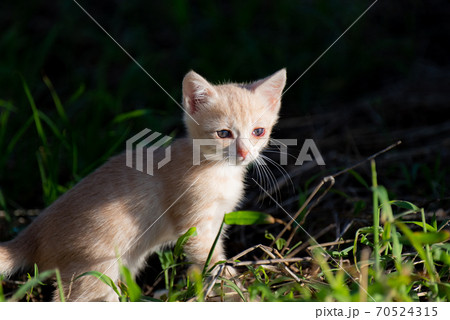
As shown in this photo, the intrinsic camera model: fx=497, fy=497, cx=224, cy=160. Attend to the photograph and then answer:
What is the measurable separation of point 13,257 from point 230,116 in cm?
119

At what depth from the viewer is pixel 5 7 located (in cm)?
513

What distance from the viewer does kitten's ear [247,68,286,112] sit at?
8.18 ft

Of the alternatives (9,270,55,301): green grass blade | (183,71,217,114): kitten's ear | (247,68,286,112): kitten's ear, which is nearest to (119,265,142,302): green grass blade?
(9,270,55,301): green grass blade

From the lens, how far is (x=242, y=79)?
4.08 m

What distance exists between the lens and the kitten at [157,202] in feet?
7.41

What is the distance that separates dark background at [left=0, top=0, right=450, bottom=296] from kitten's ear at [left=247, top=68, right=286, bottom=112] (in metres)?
0.56

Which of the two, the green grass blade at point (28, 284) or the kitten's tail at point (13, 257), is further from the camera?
the kitten's tail at point (13, 257)

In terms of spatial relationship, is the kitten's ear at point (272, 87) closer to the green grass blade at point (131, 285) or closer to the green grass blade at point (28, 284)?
the green grass blade at point (131, 285)

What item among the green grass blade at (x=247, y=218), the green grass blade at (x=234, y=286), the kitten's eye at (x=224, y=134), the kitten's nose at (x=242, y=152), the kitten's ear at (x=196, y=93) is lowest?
the green grass blade at (x=234, y=286)

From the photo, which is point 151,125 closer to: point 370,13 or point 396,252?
point 396,252

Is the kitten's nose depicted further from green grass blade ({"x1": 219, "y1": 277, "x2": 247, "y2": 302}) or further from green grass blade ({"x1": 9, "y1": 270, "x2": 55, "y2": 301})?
green grass blade ({"x1": 9, "y1": 270, "x2": 55, "y2": 301})

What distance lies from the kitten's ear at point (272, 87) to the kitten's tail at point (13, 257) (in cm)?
135

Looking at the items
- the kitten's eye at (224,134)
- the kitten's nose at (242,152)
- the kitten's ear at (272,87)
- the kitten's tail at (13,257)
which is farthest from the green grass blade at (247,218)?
the kitten's tail at (13,257)

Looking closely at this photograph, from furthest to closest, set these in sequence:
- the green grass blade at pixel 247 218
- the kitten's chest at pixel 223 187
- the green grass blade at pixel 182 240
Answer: the kitten's chest at pixel 223 187 < the green grass blade at pixel 182 240 < the green grass blade at pixel 247 218
